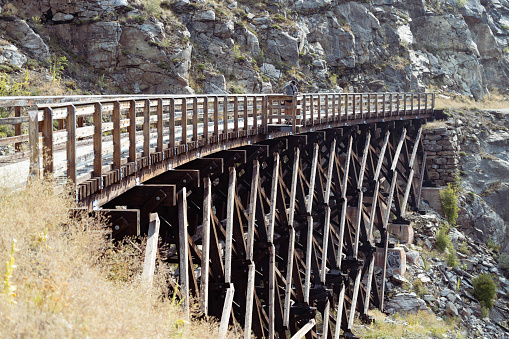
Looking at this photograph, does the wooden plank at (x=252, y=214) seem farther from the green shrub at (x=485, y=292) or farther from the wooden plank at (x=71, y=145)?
the green shrub at (x=485, y=292)

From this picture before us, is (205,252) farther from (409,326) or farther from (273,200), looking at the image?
(409,326)

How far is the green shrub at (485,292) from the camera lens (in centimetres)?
1788

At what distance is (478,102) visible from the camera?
115 feet

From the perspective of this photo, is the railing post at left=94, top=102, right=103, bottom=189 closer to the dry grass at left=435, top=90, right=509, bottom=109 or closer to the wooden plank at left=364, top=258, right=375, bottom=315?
the wooden plank at left=364, top=258, right=375, bottom=315

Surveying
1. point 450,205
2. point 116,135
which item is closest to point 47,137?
point 116,135

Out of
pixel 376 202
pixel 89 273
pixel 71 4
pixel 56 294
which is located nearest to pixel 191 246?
pixel 89 273

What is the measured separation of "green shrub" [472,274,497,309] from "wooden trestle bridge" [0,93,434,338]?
3136 millimetres

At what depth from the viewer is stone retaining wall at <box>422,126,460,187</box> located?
22.6 m

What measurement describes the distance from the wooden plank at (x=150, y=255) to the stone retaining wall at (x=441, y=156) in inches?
710

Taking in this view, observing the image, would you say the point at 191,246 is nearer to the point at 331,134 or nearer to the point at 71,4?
the point at 331,134

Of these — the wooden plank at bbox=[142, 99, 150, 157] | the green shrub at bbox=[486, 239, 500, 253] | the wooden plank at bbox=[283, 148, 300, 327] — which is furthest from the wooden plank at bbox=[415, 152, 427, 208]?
the wooden plank at bbox=[142, 99, 150, 157]

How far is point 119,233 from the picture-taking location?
19.0 feet

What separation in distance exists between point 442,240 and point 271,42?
12246 millimetres

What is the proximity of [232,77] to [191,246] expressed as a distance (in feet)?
52.5
